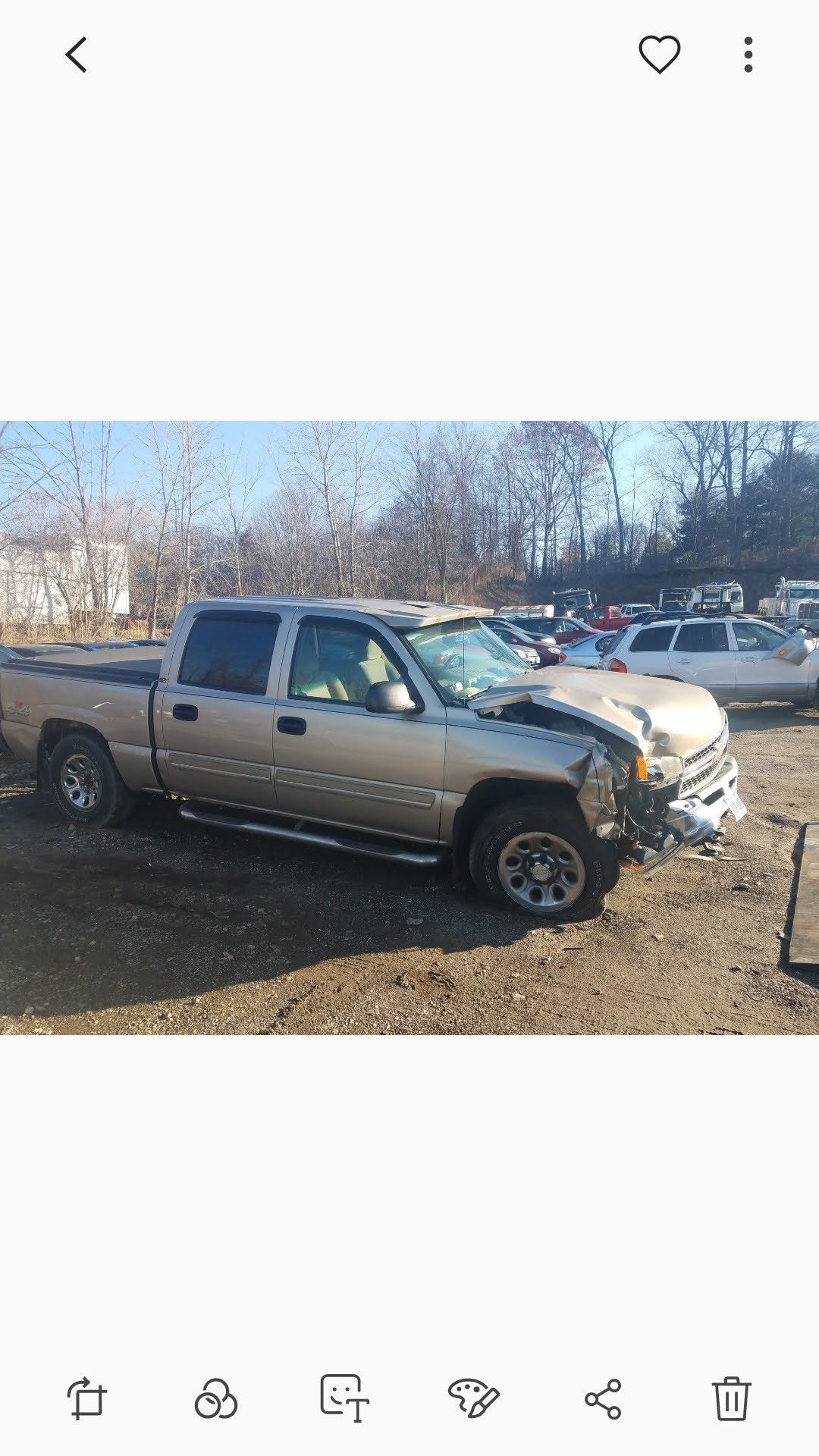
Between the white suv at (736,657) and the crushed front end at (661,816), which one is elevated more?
the white suv at (736,657)

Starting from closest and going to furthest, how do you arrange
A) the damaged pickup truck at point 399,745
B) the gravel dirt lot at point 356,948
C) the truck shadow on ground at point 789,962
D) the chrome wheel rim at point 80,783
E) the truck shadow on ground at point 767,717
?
1. the gravel dirt lot at point 356,948
2. the truck shadow on ground at point 789,962
3. the damaged pickup truck at point 399,745
4. the chrome wheel rim at point 80,783
5. the truck shadow on ground at point 767,717

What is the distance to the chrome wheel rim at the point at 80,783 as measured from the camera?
539 centimetres

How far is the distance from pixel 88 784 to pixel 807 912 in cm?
456

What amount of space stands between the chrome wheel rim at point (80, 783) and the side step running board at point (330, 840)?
878mm

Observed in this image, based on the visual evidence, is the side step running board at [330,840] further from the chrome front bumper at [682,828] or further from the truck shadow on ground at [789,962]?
the truck shadow on ground at [789,962]

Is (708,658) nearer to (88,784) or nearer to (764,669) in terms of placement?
(764,669)

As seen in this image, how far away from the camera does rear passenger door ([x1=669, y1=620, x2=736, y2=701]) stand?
10836mm

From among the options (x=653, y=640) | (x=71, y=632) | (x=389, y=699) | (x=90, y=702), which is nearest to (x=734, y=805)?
(x=389, y=699)

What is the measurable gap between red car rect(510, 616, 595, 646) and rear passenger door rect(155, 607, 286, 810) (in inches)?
225

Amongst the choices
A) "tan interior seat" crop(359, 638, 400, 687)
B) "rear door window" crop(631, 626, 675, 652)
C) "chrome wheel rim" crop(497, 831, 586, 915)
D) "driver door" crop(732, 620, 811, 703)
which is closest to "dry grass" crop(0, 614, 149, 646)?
"tan interior seat" crop(359, 638, 400, 687)

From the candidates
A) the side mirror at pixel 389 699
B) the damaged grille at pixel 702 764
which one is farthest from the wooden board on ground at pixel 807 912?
the side mirror at pixel 389 699

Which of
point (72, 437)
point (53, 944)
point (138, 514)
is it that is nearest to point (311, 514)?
point (138, 514)

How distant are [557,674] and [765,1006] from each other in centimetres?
218

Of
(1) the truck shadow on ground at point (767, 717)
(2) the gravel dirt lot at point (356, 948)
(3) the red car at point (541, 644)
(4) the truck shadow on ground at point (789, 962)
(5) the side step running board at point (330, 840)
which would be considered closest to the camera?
(2) the gravel dirt lot at point (356, 948)
